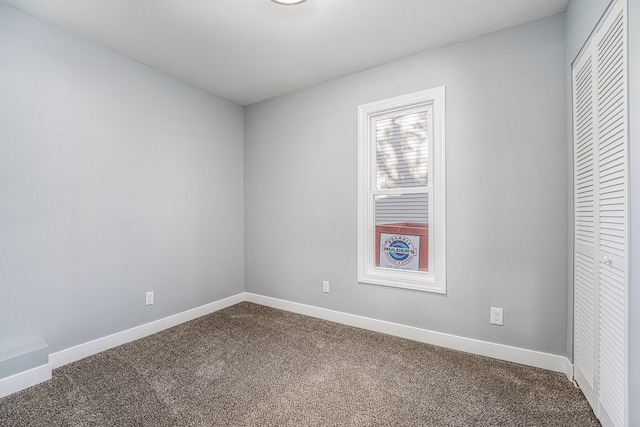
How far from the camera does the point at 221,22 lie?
2123 mm

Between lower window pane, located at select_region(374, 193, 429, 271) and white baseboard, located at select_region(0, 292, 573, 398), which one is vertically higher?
lower window pane, located at select_region(374, 193, 429, 271)

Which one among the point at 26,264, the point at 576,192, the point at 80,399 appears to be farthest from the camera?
the point at 26,264

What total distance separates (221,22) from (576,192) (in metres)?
2.70

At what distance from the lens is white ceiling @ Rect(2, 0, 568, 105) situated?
6.42ft

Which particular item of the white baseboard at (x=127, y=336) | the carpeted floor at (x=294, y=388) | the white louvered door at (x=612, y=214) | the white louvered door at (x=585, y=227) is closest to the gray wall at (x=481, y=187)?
the white louvered door at (x=585, y=227)

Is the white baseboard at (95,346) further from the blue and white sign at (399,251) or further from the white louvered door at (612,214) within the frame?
the white louvered door at (612,214)

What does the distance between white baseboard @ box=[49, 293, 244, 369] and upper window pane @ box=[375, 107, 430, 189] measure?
91.2 inches

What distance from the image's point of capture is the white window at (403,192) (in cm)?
248

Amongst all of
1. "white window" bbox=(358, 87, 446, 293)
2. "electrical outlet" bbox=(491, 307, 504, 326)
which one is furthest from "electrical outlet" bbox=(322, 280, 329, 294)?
"electrical outlet" bbox=(491, 307, 504, 326)

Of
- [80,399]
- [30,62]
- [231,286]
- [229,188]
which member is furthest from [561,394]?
[30,62]

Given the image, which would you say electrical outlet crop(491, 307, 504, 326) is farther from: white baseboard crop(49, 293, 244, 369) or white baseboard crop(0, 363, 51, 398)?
white baseboard crop(0, 363, 51, 398)

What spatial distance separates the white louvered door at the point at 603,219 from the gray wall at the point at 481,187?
21cm

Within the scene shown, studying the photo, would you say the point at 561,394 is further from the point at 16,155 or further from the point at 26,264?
the point at 16,155

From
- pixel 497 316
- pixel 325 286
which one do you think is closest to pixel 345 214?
pixel 325 286
